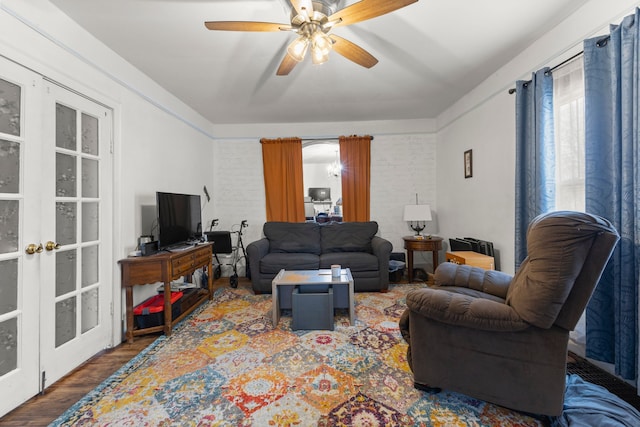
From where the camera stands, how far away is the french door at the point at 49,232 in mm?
1545

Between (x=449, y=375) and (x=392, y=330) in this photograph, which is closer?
(x=449, y=375)

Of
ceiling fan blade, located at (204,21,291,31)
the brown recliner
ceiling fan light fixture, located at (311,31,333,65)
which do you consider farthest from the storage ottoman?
ceiling fan blade, located at (204,21,291,31)

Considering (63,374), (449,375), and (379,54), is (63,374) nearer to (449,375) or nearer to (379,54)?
(449,375)

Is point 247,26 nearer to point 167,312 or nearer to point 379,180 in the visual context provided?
point 167,312

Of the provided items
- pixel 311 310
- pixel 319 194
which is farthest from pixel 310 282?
pixel 319 194

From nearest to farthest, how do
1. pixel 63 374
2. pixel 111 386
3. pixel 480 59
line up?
pixel 111 386
pixel 63 374
pixel 480 59

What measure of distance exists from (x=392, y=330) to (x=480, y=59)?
9.06ft

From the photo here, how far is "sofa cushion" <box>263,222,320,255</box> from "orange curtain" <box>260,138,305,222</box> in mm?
315

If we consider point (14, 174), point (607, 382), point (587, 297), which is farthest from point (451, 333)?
point (14, 174)

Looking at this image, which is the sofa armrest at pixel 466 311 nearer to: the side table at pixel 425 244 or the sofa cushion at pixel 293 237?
the side table at pixel 425 244

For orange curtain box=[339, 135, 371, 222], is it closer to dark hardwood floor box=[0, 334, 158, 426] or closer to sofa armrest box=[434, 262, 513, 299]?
sofa armrest box=[434, 262, 513, 299]

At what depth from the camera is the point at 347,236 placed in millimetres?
3992

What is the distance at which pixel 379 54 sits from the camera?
95.3 inches

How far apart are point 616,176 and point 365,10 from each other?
1.82 metres
